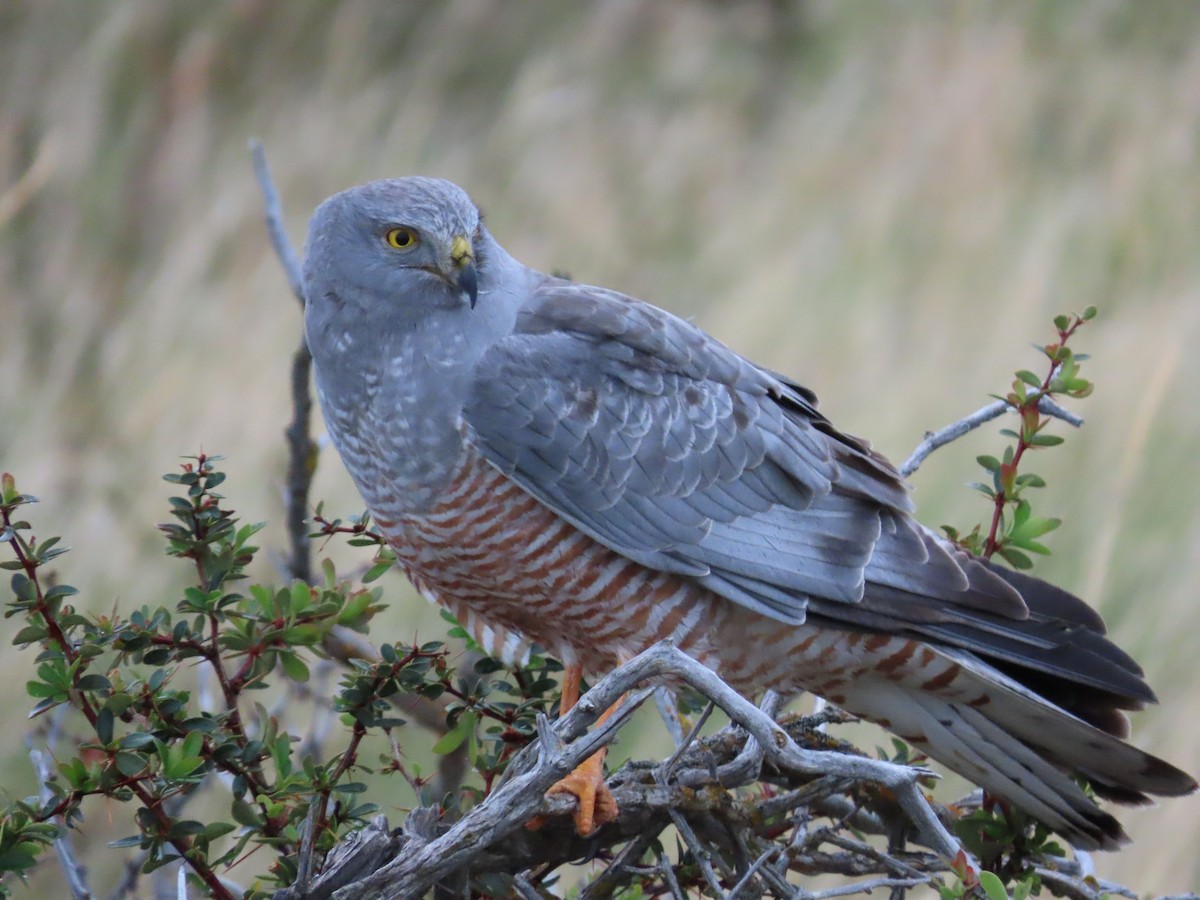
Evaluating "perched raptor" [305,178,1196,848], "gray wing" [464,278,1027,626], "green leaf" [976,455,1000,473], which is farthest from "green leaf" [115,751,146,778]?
"green leaf" [976,455,1000,473]

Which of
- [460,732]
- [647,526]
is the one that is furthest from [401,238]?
[460,732]

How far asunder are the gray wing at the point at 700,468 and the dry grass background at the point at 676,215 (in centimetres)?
173

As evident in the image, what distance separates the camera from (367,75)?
250 inches

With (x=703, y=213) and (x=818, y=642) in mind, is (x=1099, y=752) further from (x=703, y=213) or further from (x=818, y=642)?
(x=703, y=213)

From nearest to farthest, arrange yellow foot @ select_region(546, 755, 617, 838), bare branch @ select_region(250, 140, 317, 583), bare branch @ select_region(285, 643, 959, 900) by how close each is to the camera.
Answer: bare branch @ select_region(285, 643, 959, 900) → yellow foot @ select_region(546, 755, 617, 838) → bare branch @ select_region(250, 140, 317, 583)

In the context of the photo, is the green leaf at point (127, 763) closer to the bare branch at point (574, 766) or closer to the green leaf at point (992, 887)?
the bare branch at point (574, 766)

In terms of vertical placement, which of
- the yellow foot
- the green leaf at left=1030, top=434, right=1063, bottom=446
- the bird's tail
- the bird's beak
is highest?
the bird's beak

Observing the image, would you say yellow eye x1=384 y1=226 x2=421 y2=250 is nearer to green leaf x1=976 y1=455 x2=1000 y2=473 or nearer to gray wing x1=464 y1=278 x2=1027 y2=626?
gray wing x1=464 y1=278 x2=1027 y2=626

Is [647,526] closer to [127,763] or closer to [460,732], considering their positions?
[460,732]

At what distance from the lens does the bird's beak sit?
2895 millimetres

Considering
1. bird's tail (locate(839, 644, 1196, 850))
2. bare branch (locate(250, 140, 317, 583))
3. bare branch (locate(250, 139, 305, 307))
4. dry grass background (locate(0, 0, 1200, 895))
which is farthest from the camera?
dry grass background (locate(0, 0, 1200, 895))

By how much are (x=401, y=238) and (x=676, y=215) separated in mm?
4122

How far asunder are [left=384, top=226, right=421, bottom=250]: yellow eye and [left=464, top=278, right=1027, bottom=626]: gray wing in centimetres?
29

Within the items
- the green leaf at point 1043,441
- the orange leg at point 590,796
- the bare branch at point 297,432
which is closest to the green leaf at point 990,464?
the green leaf at point 1043,441
